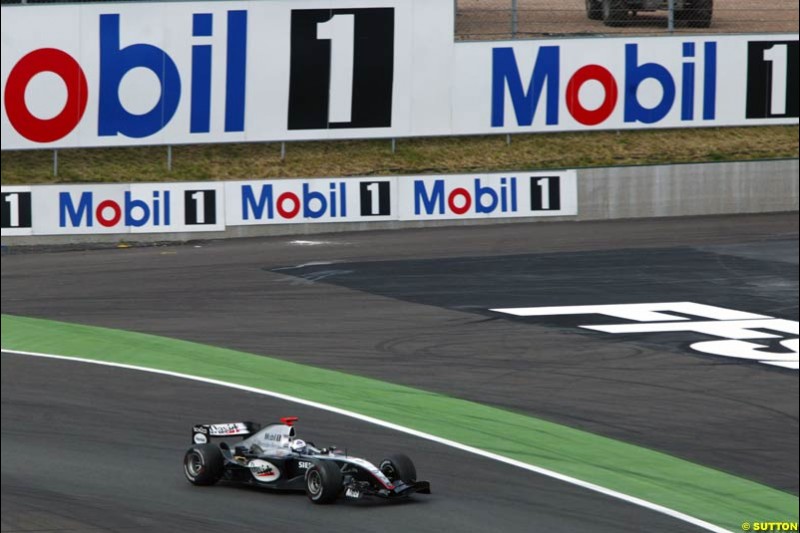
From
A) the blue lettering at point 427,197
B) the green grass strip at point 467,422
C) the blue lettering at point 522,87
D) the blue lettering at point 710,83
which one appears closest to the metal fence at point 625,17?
the blue lettering at point 522,87

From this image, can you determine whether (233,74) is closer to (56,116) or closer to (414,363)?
(56,116)

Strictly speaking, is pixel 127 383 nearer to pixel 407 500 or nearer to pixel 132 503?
pixel 132 503

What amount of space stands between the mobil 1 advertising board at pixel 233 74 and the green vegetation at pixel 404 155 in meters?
0.71

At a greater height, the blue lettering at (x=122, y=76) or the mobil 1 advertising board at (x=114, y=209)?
the blue lettering at (x=122, y=76)

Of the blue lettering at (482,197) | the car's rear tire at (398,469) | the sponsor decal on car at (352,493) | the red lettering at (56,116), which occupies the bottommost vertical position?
the sponsor decal on car at (352,493)

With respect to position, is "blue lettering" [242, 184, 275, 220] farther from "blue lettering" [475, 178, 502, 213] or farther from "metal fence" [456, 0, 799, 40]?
"metal fence" [456, 0, 799, 40]

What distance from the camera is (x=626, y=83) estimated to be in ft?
82.2

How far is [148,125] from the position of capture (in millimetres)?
22266

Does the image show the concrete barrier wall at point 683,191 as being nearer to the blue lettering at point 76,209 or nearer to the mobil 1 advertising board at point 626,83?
the mobil 1 advertising board at point 626,83

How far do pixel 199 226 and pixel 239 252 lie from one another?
1579mm

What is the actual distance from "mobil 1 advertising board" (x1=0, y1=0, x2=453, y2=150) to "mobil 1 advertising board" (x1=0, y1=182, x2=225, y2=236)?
136 cm

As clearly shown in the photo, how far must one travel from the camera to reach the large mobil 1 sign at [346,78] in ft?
67.5

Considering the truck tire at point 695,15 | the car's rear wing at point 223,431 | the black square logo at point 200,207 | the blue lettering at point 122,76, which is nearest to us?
the car's rear wing at point 223,431

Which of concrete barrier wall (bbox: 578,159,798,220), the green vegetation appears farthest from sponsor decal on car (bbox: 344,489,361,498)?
concrete barrier wall (bbox: 578,159,798,220)
